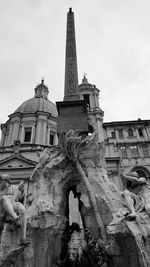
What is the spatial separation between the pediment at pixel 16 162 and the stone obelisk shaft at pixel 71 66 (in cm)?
1732

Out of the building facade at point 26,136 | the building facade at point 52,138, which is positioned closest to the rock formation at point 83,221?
the building facade at point 52,138

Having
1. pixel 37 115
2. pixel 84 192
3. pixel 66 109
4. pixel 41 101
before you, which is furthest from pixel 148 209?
pixel 41 101

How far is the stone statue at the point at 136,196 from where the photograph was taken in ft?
17.8

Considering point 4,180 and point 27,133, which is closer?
point 4,180

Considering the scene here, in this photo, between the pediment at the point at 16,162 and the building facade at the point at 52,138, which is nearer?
the pediment at the point at 16,162

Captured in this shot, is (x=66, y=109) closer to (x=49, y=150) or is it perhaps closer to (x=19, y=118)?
(x=49, y=150)

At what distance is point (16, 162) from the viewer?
27.0m

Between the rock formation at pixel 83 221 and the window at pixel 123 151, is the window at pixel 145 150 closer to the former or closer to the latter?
the window at pixel 123 151

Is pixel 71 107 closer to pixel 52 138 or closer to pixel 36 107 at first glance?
pixel 52 138

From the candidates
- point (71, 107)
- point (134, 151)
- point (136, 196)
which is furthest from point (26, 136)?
point (136, 196)

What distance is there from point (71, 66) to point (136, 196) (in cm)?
856

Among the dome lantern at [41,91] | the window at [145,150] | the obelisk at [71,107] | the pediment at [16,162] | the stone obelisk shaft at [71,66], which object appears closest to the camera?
the obelisk at [71,107]

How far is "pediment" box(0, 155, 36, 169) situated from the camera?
26562 millimetres

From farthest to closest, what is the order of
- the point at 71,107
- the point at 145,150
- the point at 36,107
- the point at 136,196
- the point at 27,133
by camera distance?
the point at 36,107 → the point at 27,133 → the point at 145,150 → the point at 71,107 → the point at 136,196
